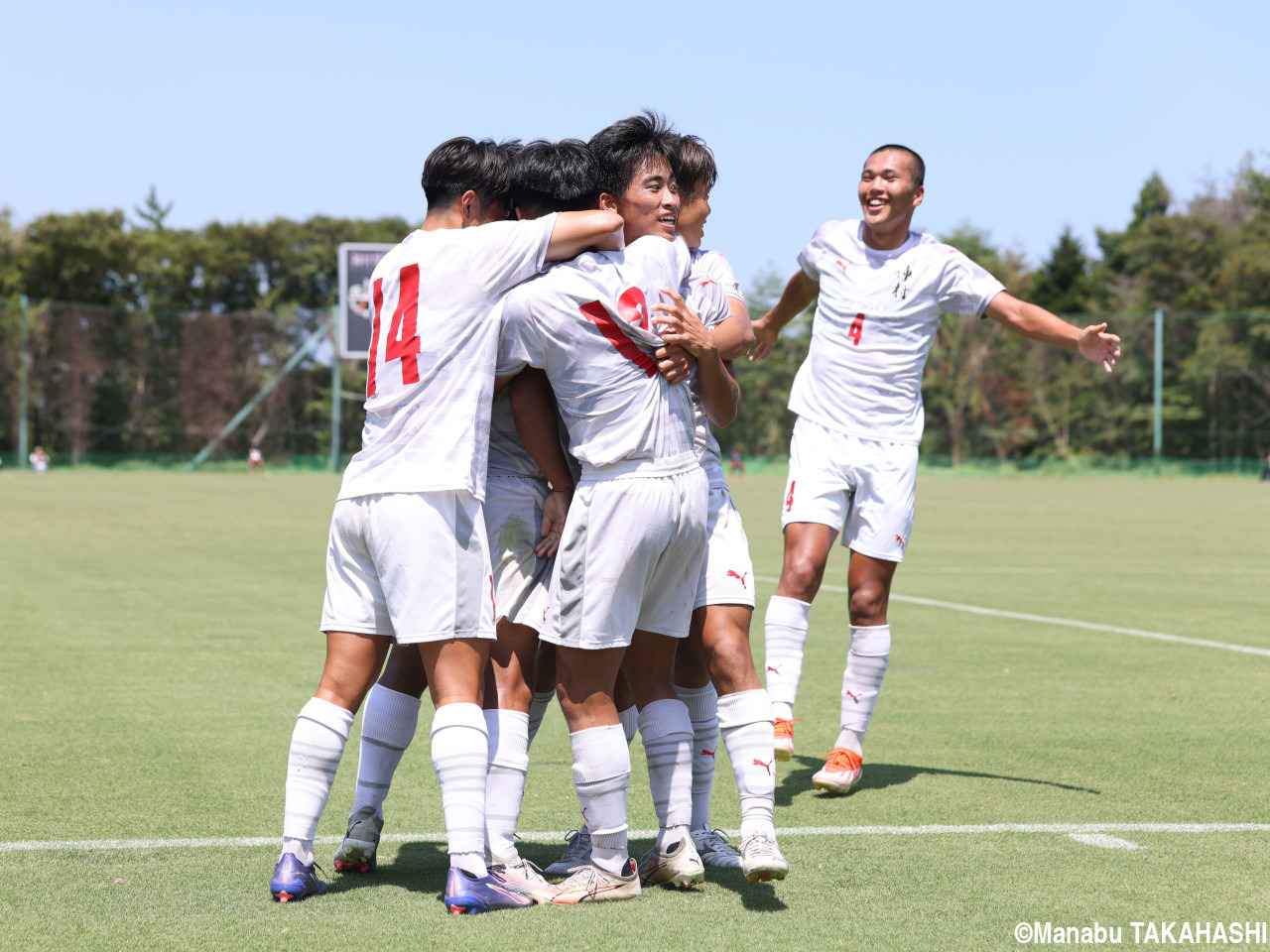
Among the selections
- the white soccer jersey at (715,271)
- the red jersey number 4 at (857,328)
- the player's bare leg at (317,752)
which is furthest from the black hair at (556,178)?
the red jersey number 4 at (857,328)

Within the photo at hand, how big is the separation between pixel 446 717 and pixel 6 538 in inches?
617

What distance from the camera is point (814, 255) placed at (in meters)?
6.06

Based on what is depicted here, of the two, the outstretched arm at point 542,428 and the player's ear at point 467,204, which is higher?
the player's ear at point 467,204

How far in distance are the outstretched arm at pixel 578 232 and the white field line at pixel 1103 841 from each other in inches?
93.0

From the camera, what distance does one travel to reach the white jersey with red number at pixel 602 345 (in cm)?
367

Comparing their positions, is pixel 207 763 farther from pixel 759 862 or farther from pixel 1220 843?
pixel 1220 843

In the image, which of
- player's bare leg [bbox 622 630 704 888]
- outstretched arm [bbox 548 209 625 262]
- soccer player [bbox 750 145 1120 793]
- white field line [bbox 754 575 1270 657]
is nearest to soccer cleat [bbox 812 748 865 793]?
soccer player [bbox 750 145 1120 793]

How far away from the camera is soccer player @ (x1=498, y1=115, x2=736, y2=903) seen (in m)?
3.68

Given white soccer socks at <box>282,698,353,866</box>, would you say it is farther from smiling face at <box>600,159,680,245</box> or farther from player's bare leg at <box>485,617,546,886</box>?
smiling face at <box>600,159,680,245</box>

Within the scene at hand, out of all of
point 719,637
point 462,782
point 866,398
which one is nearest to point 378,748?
point 462,782

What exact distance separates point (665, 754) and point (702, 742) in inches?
15.1

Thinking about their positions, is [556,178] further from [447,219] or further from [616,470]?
[616,470]

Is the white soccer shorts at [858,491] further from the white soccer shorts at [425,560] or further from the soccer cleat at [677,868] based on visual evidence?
the white soccer shorts at [425,560]

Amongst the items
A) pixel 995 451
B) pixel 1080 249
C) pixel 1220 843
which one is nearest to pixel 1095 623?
pixel 1220 843
